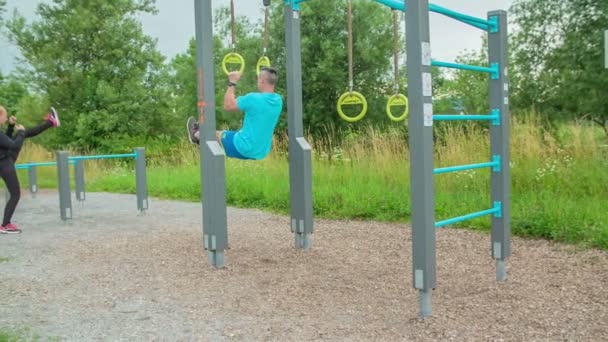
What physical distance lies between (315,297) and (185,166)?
9.95 meters

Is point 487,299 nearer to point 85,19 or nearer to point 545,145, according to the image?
point 545,145

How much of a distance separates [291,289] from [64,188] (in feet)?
16.0

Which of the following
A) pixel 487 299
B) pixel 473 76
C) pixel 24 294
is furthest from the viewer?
pixel 473 76

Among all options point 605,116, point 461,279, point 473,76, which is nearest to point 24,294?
point 461,279

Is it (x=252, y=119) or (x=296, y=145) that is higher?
(x=252, y=119)

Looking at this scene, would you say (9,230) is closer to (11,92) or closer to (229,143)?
(229,143)

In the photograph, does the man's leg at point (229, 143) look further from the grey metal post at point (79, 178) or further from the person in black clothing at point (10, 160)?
the grey metal post at point (79, 178)

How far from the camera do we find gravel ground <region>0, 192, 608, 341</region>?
336cm

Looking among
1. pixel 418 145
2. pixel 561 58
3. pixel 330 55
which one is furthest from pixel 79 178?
pixel 561 58

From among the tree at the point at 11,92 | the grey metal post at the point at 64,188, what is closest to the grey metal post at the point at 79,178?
the grey metal post at the point at 64,188

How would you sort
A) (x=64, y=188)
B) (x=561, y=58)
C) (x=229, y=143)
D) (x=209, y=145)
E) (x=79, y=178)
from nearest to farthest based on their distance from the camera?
(x=209, y=145), (x=229, y=143), (x=64, y=188), (x=79, y=178), (x=561, y=58)

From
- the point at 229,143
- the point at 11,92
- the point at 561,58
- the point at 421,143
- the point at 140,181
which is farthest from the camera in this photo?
the point at 11,92

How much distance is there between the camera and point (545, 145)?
8.41m

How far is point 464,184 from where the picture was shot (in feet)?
26.4
